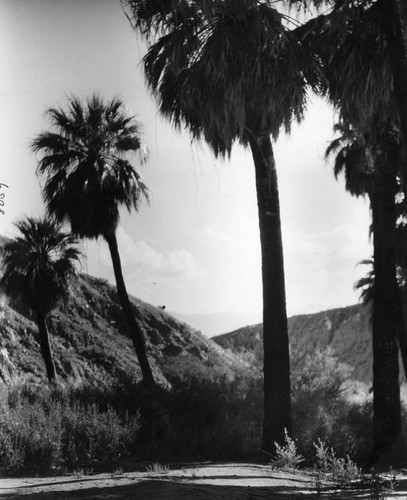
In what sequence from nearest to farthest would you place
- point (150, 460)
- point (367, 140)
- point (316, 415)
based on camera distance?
point (150, 460) < point (367, 140) < point (316, 415)

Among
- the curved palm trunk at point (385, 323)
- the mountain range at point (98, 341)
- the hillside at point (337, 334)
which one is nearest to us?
the curved palm trunk at point (385, 323)

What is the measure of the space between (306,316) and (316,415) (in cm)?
8251

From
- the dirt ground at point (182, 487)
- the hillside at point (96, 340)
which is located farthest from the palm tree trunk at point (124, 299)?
the dirt ground at point (182, 487)

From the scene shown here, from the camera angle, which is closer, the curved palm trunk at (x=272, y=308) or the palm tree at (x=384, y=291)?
the palm tree at (x=384, y=291)

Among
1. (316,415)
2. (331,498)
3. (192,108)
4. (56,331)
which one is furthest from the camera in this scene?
(56,331)

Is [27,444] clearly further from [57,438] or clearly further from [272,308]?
[272,308]

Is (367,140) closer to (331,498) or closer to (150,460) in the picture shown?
(150,460)

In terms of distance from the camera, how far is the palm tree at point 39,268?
28766 millimetres

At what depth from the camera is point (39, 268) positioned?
29.0 m

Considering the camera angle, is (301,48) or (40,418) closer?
(301,48)

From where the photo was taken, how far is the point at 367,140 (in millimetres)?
14719

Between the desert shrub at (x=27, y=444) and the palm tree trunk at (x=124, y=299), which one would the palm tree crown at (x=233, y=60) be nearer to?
the desert shrub at (x=27, y=444)

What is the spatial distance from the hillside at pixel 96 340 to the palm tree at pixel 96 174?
41.4 ft

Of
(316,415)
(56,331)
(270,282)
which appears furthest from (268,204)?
(56,331)
